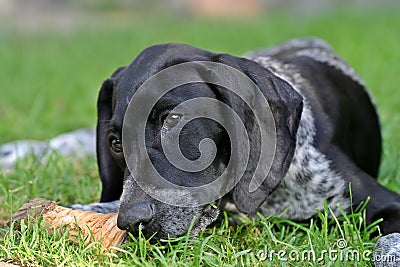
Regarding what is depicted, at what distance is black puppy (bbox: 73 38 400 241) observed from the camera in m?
3.39

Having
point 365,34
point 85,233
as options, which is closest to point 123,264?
point 85,233

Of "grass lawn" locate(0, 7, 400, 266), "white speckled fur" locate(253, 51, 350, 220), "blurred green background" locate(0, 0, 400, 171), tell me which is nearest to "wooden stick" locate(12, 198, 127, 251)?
"grass lawn" locate(0, 7, 400, 266)

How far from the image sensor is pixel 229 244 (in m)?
3.47

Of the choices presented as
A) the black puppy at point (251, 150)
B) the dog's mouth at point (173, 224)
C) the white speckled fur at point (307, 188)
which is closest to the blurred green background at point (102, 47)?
the black puppy at point (251, 150)

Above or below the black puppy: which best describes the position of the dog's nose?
below

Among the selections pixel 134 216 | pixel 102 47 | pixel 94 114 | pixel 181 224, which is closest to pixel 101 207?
pixel 181 224

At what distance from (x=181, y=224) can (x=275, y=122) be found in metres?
0.74

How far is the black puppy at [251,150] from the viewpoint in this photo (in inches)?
134

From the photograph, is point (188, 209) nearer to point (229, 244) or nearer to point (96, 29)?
point (229, 244)

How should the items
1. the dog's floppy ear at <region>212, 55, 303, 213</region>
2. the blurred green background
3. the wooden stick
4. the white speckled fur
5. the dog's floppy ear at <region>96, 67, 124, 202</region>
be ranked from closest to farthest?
the wooden stick → the dog's floppy ear at <region>212, 55, 303, 213</region> → the white speckled fur → the dog's floppy ear at <region>96, 67, 124, 202</region> → the blurred green background

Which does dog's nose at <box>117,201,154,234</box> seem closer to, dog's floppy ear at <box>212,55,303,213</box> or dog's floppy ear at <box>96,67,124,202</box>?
dog's floppy ear at <box>212,55,303,213</box>

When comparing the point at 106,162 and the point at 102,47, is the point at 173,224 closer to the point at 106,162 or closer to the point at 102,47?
the point at 106,162

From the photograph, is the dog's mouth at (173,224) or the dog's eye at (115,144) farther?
the dog's eye at (115,144)

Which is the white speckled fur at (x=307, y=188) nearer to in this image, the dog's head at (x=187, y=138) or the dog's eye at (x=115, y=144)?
the dog's head at (x=187, y=138)
